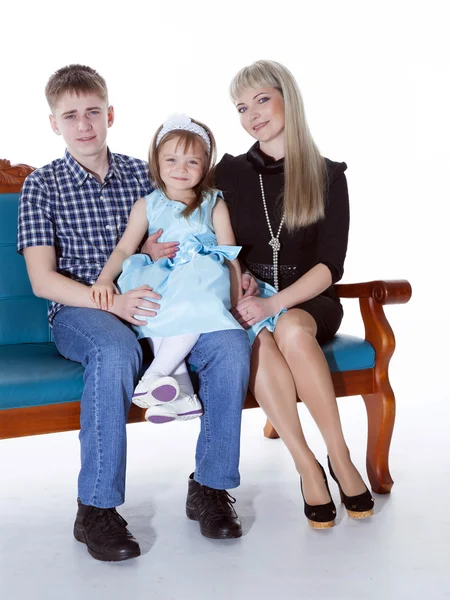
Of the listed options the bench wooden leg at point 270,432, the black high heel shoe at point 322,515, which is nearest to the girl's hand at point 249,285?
the black high heel shoe at point 322,515

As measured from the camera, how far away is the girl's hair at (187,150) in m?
2.81

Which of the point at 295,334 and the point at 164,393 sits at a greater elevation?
the point at 295,334

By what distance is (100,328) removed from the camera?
2553mm

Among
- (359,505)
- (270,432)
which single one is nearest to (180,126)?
(359,505)

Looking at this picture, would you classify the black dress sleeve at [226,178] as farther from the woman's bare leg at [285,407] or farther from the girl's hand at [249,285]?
the woman's bare leg at [285,407]

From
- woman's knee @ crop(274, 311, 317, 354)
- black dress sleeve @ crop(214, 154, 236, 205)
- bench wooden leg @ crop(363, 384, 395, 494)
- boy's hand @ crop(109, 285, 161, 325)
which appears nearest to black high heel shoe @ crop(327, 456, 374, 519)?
bench wooden leg @ crop(363, 384, 395, 494)

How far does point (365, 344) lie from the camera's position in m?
2.94

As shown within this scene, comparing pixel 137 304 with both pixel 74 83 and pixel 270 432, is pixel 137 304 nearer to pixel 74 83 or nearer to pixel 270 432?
pixel 74 83

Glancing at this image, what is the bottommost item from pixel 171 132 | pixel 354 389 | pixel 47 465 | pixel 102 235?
pixel 47 465

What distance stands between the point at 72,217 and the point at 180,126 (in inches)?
19.2

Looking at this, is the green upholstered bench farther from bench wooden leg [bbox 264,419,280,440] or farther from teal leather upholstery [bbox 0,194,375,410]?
bench wooden leg [bbox 264,419,280,440]

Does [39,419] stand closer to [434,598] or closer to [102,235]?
[102,235]

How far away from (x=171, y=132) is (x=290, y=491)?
4.38 ft

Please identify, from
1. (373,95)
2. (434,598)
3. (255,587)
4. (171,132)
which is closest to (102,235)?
(171,132)
